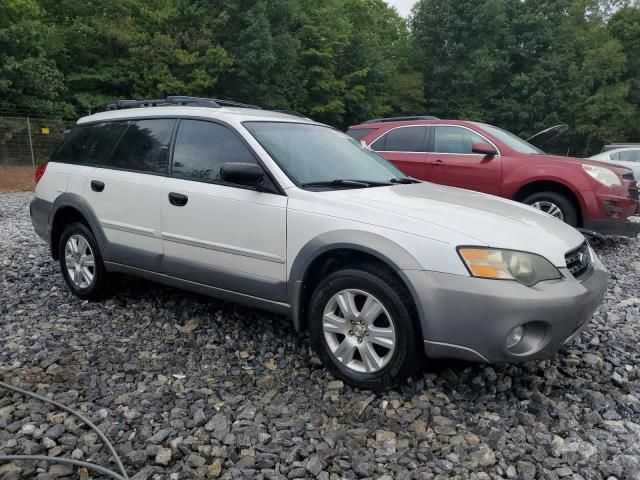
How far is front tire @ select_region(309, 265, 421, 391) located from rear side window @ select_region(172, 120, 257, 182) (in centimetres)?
110

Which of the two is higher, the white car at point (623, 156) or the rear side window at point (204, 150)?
the rear side window at point (204, 150)

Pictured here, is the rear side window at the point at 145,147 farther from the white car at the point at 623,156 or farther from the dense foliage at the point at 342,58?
the dense foliage at the point at 342,58

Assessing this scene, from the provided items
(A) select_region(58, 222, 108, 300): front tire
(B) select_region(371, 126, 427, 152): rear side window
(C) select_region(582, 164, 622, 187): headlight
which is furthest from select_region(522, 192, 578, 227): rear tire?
(A) select_region(58, 222, 108, 300): front tire

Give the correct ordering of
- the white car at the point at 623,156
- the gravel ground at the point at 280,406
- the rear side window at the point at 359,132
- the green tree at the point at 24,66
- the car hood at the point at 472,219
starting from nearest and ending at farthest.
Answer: the gravel ground at the point at 280,406, the car hood at the point at 472,219, the rear side window at the point at 359,132, the white car at the point at 623,156, the green tree at the point at 24,66

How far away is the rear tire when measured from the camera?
6137 mm

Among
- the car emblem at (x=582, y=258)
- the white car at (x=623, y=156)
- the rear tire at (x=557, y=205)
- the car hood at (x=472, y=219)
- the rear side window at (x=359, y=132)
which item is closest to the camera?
the car hood at (x=472, y=219)

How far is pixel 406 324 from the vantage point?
269cm

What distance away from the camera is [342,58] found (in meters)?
32.2

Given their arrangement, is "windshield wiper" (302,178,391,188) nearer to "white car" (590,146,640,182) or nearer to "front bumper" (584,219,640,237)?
"front bumper" (584,219,640,237)

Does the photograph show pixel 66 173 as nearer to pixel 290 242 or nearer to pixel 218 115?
pixel 218 115

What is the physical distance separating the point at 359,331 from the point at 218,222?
3.98ft

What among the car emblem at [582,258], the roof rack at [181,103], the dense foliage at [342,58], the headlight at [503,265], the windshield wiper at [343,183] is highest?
the dense foliage at [342,58]

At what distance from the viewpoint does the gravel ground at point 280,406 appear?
2.35 metres

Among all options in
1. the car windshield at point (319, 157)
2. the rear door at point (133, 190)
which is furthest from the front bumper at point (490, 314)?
the rear door at point (133, 190)
